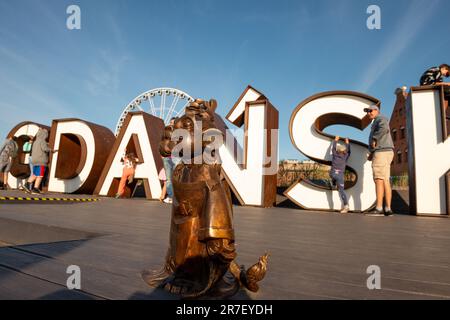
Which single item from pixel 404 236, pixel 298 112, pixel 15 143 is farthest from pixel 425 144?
pixel 15 143

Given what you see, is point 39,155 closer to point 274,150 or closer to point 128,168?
point 128,168

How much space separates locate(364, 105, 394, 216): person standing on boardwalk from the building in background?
22.7 meters

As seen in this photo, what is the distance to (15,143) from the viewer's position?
1057 cm

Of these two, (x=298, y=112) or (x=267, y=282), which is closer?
(x=267, y=282)

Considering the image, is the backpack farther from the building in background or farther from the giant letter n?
the building in background

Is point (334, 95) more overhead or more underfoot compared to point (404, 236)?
more overhead

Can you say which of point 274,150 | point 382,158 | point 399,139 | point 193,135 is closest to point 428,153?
point 382,158

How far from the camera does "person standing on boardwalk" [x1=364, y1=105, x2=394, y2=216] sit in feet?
18.9

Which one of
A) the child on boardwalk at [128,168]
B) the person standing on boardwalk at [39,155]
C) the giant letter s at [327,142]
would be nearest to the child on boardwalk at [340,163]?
the giant letter s at [327,142]

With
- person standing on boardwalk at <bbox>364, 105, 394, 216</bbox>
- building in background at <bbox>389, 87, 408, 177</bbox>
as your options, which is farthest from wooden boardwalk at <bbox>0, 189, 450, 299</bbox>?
building in background at <bbox>389, 87, 408, 177</bbox>

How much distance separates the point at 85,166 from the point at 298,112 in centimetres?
716

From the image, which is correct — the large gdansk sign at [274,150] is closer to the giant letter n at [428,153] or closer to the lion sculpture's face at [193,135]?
the giant letter n at [428,153]
